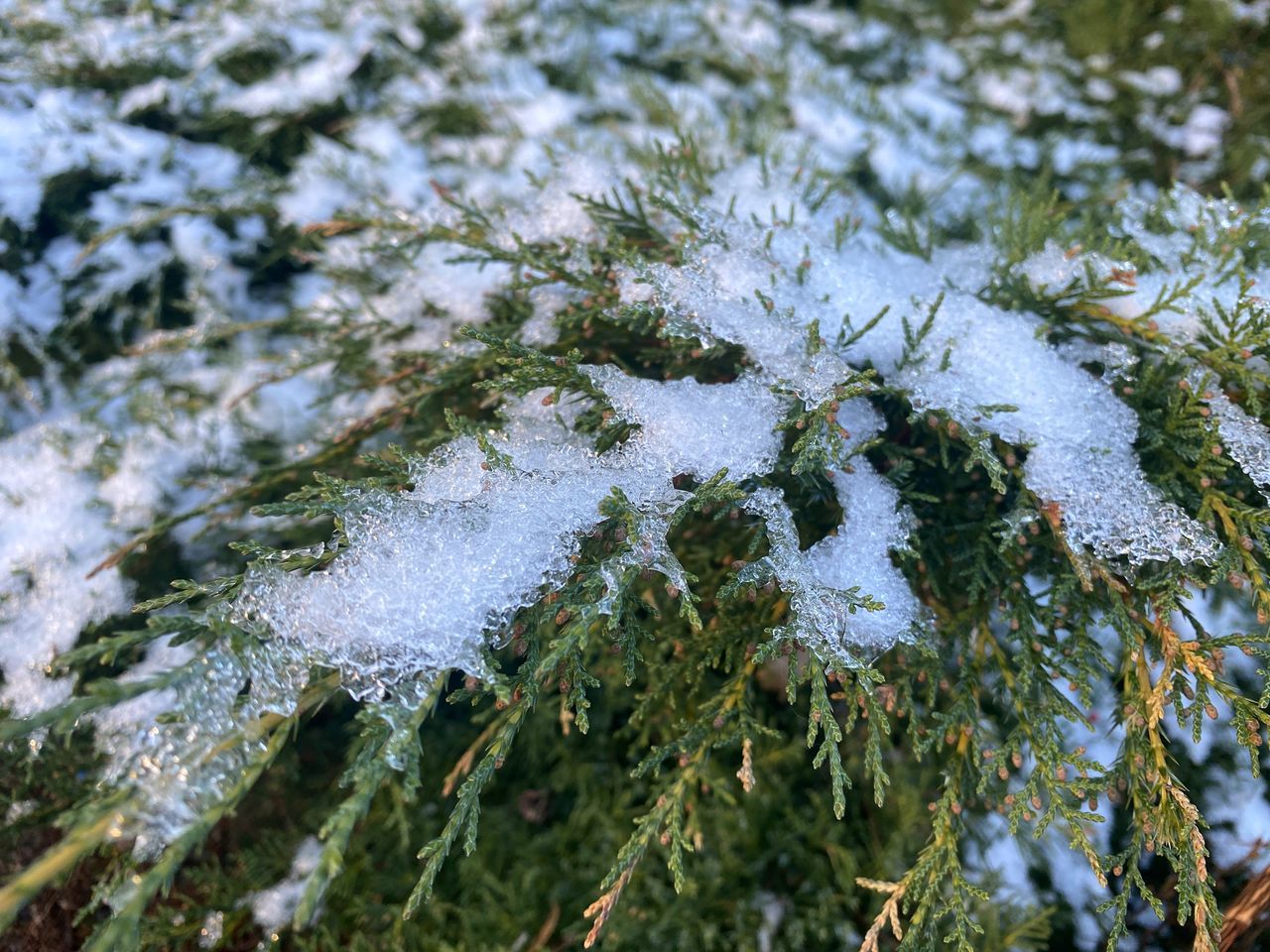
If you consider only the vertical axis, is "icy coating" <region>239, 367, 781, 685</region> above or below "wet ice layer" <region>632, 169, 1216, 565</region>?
below

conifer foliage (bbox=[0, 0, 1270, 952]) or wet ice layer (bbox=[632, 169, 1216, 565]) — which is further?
wet ice layer (bbox=[632, 169, 1216, 565])

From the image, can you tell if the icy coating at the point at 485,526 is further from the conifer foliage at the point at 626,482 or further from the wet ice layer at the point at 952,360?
the wet ice layer at the point at 952,360

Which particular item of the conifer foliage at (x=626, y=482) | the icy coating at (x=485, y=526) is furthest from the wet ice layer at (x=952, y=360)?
the icy coating at (x=485, y=526)

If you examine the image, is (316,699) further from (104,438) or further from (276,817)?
(104,438)

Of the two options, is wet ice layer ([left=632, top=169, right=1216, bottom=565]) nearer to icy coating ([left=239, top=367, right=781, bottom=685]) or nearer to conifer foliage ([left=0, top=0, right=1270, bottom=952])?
conifer foliage ([left=0, top=0, right=1270, bottom=952])

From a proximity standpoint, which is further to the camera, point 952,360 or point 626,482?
point 952,360

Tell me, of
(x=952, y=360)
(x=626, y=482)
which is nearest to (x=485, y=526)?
(x=626, y=482)

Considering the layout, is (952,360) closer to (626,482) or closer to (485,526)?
(626,482)

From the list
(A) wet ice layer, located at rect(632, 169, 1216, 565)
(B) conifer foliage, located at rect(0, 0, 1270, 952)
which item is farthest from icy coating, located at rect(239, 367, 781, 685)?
(A) wet ice layer, located at rect(632, 169, 1216, 565)
